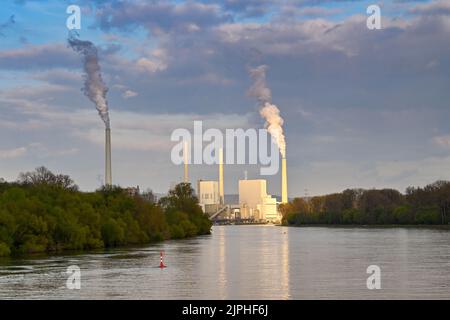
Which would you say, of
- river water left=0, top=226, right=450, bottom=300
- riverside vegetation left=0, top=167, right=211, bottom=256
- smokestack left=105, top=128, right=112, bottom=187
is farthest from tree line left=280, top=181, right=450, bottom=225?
river water left=0, top=226, right=450, bottom=300

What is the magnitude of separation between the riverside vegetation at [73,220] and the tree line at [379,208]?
5163cm

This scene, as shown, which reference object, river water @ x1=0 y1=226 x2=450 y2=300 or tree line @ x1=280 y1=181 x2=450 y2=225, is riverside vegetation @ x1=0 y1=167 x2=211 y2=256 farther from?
tree line @ x1=280 y1=181 x2=450 y2=225

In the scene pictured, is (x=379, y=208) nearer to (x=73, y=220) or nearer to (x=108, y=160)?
(x=108, y=160)

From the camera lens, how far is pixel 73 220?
7019cm

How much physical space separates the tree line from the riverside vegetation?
5163 cm

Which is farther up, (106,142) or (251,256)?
(106,142)

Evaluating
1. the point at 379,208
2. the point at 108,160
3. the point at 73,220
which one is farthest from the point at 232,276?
the point at 379,208

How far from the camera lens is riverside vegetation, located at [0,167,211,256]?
209ft

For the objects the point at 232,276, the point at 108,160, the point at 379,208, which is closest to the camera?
the point at 232,276

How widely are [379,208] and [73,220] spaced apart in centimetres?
9613
